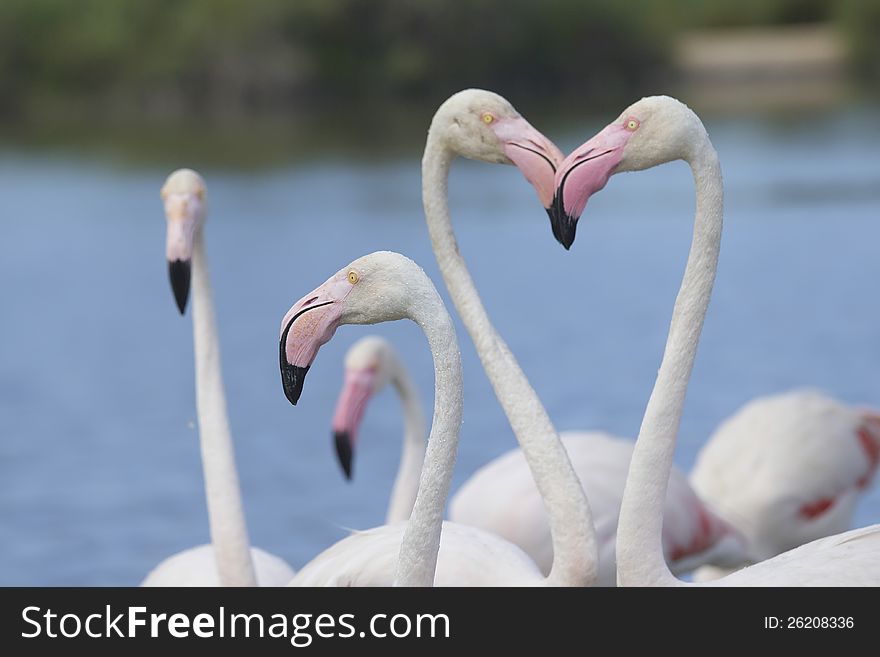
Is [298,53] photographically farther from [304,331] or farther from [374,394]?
[304,331]

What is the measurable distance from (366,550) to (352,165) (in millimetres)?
21956

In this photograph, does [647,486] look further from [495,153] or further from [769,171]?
[769,171]

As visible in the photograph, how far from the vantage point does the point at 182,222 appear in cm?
514

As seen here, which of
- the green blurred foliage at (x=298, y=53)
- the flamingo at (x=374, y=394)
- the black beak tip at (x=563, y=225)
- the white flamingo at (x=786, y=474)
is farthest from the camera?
the green blurred foliage at (x=298, y=53)

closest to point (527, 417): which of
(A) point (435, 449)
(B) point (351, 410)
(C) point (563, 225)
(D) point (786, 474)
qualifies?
(C) point (563, 225)

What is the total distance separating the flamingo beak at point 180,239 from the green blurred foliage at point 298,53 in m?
34.3

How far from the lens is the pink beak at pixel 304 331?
3.56 m

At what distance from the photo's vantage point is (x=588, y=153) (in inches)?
161

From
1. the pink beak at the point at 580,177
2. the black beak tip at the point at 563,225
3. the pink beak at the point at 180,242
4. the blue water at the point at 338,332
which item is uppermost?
the blue water at the point at 338,332

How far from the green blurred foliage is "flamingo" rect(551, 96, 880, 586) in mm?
35467

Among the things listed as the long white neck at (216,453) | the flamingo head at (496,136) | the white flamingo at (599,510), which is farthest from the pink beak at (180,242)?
the white flamingo at (599,510)

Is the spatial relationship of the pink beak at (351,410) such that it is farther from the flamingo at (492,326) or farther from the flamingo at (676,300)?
the flamingo at (676,300)

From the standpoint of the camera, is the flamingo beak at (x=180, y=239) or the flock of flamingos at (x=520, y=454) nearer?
the flock of flamingos at (x=520, y=454)

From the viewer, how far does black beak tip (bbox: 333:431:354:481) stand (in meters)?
5.76
